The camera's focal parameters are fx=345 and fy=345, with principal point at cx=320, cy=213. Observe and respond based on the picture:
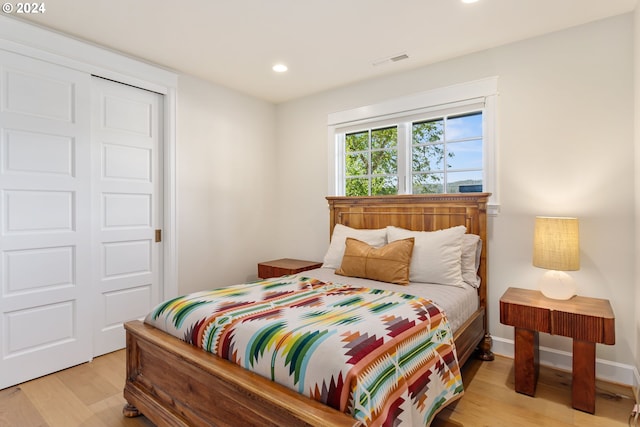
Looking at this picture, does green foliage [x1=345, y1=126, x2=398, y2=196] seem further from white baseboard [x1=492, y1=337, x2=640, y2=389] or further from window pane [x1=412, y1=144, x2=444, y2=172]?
white baseboard [x1=492, y1=337, x2=640, y2=389]

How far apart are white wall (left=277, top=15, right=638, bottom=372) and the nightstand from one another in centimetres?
176

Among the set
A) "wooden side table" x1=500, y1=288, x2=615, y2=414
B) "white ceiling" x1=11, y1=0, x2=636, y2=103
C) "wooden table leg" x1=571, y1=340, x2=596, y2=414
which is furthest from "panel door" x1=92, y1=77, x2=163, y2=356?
"wooden table leg" x1=571, y1=340, x2=596, y2=414

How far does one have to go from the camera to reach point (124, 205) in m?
3.01

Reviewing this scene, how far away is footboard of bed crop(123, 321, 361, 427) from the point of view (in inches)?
50.2

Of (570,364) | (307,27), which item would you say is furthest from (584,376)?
(307,27)

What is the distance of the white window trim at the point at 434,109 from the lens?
2.88m

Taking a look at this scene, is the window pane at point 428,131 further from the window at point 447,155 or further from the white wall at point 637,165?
the white wall at point 637,165

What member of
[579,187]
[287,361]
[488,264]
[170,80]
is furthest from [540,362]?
[170,80]

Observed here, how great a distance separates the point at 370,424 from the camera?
4.01 ft

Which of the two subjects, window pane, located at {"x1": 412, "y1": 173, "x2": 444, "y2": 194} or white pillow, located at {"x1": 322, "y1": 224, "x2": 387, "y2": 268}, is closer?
white pillow, located at {"x1": 322, "y1": 224, "x2": 387, "y2": 268}

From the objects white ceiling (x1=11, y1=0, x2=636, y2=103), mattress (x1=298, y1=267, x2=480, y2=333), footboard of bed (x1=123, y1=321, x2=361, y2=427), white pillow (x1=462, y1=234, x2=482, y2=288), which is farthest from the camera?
white pillow (x1=462, y1=234, x2=482, y2=288)

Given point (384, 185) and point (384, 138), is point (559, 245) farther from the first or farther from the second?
point (384, 138)

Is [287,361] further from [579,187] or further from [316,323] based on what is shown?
[579,187]

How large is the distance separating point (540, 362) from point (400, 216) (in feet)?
5.20
